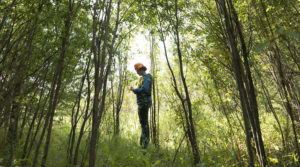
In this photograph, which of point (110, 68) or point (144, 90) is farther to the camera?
point (144, 90)

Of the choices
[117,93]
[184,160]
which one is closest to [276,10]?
[184,160]

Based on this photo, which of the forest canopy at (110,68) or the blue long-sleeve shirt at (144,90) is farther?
the blue long-sleeve shirt at (144,90)

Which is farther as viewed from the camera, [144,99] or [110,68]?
[144,99]

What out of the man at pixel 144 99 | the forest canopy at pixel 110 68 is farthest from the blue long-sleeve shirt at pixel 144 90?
the forest canopy at pixel 110 68

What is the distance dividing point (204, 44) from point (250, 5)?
109cm

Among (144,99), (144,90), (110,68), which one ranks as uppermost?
(110,68)

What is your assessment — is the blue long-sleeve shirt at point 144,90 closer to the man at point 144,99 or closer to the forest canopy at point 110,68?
the man at point 144,99

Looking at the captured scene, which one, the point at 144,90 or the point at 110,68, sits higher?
the point at 110,68

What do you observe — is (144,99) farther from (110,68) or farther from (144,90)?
(110,68)

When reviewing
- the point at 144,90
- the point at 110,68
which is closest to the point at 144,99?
the point at 144,90

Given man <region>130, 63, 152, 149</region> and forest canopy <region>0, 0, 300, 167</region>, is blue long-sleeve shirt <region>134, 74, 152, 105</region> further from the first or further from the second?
forest canopy <region>0, 0, 300, 167</region>

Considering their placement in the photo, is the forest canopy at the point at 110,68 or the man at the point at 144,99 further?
the man at the point at 144,99

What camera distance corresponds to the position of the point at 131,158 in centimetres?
275

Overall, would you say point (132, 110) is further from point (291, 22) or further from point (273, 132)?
point (291, 22)
